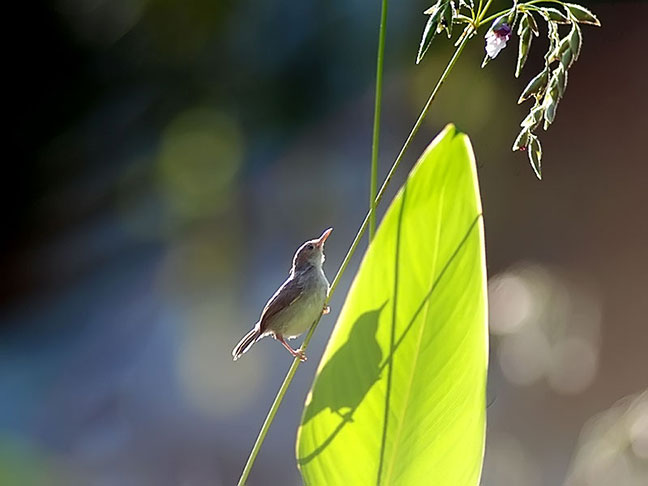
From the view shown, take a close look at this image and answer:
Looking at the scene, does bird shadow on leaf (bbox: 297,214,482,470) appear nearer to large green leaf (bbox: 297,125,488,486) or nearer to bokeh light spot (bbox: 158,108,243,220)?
large green leaf (bbox: 297,125,488,486)

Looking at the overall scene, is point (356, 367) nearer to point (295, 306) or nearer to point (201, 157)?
point (295, 306)

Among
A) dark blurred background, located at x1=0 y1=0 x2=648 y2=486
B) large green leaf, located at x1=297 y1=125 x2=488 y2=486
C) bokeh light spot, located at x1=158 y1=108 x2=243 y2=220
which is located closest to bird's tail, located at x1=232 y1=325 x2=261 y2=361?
large green leaf, located at x1=297 y1=125 x2=488 y2=486

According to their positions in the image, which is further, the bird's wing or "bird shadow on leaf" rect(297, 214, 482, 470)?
the bird's wing

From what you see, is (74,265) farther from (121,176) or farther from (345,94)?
Result: (345,94)

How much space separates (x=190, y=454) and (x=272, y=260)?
0.47m

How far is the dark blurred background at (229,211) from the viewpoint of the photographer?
59.9 inches

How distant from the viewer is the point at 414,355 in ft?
→ 1.15

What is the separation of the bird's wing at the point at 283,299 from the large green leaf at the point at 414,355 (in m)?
0.22

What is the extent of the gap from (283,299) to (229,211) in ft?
4.03

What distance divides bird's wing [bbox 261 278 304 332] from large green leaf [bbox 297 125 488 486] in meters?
0.22

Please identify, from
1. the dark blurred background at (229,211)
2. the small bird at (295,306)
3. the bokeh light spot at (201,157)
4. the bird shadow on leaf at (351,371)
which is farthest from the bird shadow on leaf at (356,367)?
the bokeh light spot at (201,157)

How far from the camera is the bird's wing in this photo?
1.86 feet

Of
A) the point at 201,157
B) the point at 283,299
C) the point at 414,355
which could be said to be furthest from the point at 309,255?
the point at 201,157

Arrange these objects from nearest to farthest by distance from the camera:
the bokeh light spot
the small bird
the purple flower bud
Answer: the purple flower bud
the small bird
the bokeh light spot
